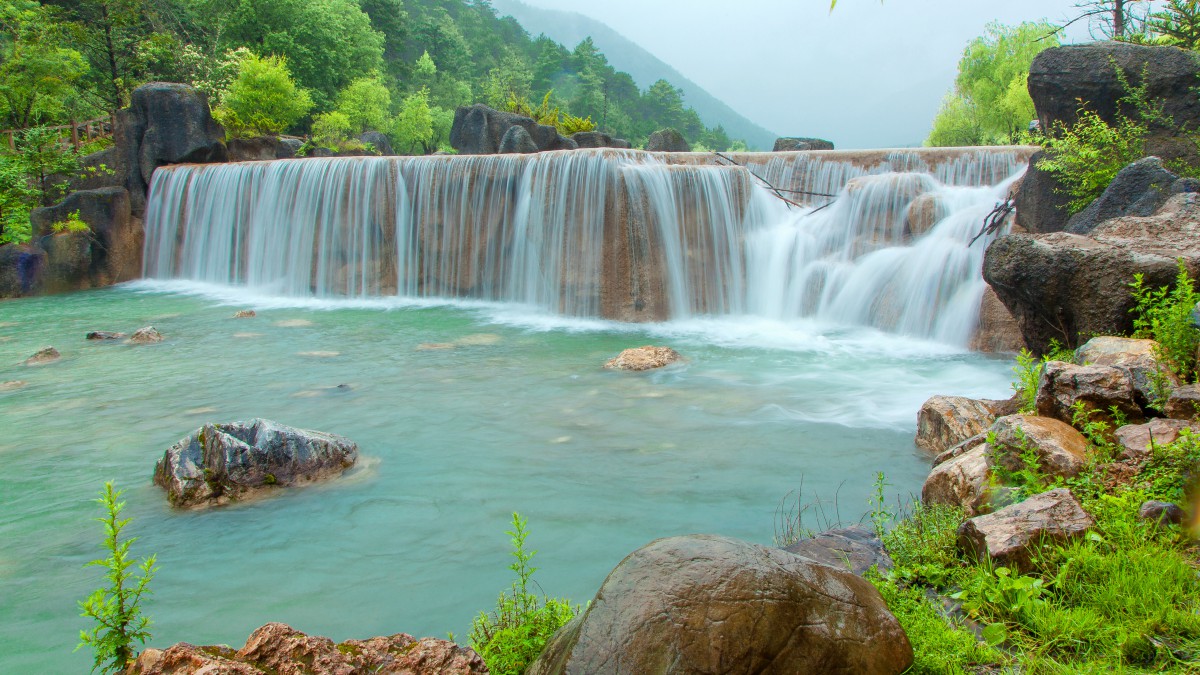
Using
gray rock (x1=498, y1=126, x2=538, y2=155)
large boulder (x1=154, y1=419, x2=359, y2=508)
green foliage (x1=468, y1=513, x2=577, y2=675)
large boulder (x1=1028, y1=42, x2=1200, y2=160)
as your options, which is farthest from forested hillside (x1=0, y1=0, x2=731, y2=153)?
green foliage (x1=468, y1=513, x2=577, y2=675)

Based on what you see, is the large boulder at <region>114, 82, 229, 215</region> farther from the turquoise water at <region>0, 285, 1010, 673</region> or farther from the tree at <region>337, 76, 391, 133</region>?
the tree at <region>337, 76, 391, 133</region>

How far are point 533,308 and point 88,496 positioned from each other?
29.9 feet

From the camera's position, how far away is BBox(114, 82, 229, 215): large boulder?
19047mm

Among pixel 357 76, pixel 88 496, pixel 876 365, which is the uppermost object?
pixel 357 76

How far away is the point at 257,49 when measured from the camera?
33.9m

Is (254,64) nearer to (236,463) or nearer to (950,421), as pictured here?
(236,463)

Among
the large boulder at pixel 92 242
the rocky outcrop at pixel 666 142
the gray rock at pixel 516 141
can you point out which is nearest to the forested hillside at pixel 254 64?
the rocky outcrop at pixel 666 142

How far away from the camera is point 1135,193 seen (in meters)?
8.17

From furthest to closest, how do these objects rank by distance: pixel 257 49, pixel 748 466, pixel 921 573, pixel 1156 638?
pixel 257 49 < pixel 748 466 < pixel 921 573 < pixel 1156 638

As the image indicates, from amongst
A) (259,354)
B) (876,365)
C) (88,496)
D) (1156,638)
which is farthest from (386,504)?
(876,365)

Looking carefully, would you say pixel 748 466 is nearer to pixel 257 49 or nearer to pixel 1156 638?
pixel 1156 638

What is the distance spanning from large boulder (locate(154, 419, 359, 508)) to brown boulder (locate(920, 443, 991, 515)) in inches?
174

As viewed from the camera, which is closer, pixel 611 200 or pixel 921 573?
pixel 921 573

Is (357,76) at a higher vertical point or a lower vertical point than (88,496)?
higher
